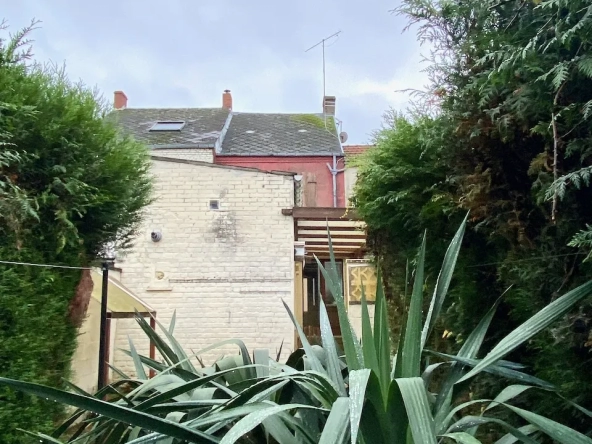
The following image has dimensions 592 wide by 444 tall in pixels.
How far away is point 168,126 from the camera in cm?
1008

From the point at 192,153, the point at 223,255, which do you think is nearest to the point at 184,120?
the point at 192,153

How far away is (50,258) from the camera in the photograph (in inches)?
87.0

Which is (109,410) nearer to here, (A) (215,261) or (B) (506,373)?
(B) (506,373)

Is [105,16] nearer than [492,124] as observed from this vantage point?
No

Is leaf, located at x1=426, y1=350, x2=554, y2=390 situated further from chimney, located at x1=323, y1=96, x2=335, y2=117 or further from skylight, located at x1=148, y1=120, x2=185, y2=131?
chimney, located at x1=323, y1=96, x2=335, y2=117

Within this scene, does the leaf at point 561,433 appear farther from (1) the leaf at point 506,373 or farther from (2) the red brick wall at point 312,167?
(2) the red brick wall at point 312,167

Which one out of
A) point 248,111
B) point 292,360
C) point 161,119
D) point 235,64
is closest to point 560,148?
point 292,360

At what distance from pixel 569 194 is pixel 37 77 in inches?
84.1

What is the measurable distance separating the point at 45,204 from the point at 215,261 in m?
4.41

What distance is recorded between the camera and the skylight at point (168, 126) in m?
9.85

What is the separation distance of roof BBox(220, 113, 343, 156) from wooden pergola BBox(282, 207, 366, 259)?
2930 mm

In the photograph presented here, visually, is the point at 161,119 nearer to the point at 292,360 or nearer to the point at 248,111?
the point at 248,111

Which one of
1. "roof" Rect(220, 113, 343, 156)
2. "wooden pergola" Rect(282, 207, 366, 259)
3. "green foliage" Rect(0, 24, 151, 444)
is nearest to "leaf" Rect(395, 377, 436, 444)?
"green foliage" Rect(0, 24, 151, 444)

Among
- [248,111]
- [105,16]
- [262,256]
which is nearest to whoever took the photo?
[105,16]
